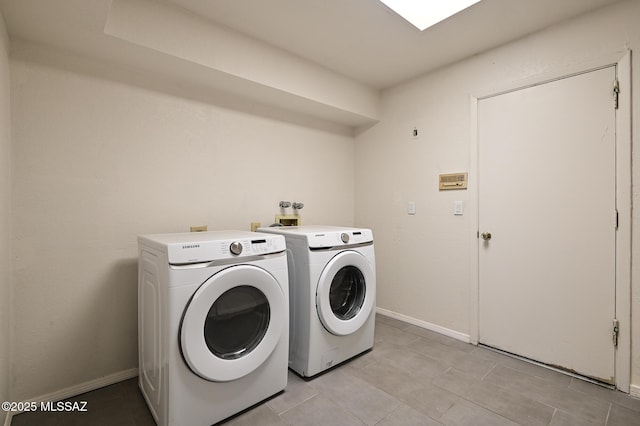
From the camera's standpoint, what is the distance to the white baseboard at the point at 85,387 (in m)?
1.67

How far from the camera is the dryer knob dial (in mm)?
1477

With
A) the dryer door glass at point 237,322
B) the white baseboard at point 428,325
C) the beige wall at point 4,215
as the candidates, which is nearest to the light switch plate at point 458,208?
the white baseboard at point 428,325

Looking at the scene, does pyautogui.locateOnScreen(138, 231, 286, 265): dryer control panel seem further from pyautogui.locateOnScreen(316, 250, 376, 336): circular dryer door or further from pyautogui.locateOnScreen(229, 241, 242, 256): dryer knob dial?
pyautogui.locateOnScreen(316, 250, 376, 336): circular dryer door

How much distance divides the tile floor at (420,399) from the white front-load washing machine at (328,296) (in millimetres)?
136

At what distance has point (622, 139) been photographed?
69.4 inches

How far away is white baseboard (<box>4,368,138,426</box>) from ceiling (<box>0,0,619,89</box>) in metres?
1.95

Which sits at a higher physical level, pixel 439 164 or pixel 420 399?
pixel 439 164

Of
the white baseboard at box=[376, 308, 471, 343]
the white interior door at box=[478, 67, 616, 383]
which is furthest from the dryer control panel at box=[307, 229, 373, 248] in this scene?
the white baseboard at box=[376, 308, 471, 343]

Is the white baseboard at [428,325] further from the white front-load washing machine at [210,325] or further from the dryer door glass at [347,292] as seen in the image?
the white front-load washing machine at [210,325]

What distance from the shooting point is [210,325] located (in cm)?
145

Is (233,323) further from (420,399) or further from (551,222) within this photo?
(551,222)

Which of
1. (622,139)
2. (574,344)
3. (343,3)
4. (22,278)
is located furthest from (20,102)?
(574,344)

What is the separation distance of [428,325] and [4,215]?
2.97 m

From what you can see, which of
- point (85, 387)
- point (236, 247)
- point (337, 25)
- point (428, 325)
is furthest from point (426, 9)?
point (85, 387)
